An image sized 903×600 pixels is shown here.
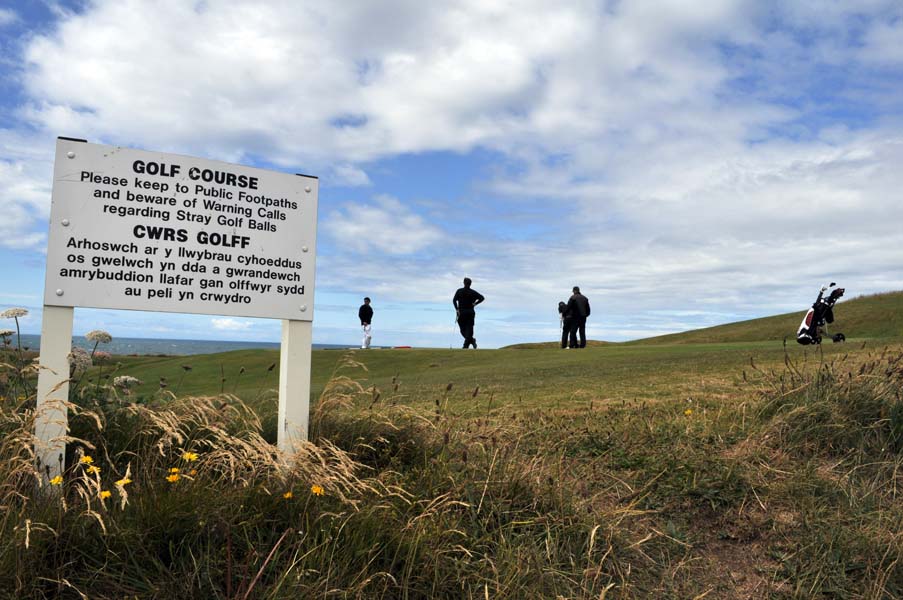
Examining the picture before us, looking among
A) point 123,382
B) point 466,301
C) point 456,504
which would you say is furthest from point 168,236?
point 466,301

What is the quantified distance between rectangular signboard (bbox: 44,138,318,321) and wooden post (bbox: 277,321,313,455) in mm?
146

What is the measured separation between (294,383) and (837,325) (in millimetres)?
41737

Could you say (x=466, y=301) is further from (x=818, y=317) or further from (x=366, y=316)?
(x=818, y=317)

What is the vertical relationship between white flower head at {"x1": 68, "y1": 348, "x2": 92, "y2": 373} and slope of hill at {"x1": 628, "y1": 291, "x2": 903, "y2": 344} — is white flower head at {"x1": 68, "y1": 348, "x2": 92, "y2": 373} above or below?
below

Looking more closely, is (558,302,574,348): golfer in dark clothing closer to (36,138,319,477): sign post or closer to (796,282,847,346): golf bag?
(796,282,847,346): golf bag

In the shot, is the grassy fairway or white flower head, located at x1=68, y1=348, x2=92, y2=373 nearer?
white flower head, located at x1=68, y1=348, x2=92, y2=373

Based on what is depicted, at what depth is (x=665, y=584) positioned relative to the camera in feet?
14.0

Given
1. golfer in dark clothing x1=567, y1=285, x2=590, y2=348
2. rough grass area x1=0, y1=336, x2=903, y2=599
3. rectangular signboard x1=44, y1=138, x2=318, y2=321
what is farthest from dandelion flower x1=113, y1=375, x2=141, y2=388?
golfer in dark clothing x1=567, y1=285, x2=590, y2=348

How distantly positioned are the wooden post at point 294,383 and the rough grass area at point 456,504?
0.19m

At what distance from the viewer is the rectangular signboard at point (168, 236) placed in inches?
198

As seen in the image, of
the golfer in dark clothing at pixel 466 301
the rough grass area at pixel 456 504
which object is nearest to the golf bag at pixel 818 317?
the golfer in dark clothing at pixel 466 301

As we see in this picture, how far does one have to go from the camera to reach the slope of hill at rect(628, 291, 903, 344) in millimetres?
38562

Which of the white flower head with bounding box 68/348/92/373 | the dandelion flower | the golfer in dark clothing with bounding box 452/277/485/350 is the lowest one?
the dandelion flower

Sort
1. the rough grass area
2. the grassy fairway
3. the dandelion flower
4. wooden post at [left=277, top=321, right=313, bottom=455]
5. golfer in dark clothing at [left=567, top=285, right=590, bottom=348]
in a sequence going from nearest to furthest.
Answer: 1. the rough grass area
2. wooden post at [left=277, top=321, right=313, bottom=455]
3. the dandelion flower
4. the grassy fairway
5. golfer in dark clothing at [left=567, top=285, right=590, bottom=348]
